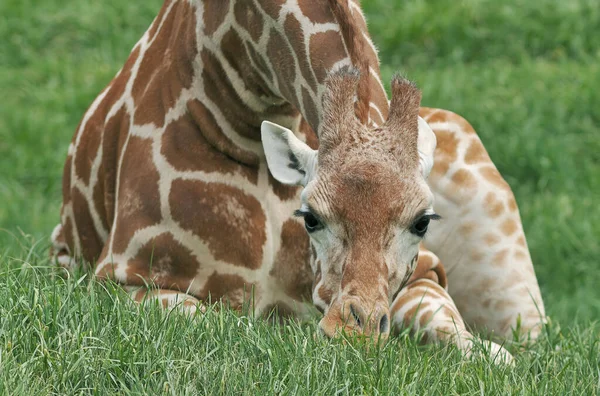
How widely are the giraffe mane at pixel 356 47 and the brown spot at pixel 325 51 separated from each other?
30 millimetres

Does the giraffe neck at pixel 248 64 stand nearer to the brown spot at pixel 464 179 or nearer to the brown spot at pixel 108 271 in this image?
the brown spot at pixel 108 271

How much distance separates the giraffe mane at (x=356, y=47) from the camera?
403 cm

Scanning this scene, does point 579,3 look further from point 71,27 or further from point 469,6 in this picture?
point 71,27

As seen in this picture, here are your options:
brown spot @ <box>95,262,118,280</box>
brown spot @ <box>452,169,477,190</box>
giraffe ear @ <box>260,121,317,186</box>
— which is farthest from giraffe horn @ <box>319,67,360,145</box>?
brown spot @ <box>452,169,477,190</box>

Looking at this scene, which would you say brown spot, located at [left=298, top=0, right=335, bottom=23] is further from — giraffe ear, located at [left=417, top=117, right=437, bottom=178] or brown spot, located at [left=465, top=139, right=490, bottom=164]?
brown spot, located at [left=465, top=139, right=490, bottom=164]

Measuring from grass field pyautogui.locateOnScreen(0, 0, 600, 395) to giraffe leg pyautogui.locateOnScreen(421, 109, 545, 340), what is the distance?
0.84 ft

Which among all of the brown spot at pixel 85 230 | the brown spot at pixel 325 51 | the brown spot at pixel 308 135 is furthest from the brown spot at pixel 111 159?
the brown spot at pixel 325 51

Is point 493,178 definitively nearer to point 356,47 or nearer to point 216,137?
point 216,137

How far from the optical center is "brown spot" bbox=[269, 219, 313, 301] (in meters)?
4.76

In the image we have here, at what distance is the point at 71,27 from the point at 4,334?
8483 millimetres

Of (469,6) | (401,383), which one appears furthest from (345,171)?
(469,6)

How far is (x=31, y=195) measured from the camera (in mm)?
9367

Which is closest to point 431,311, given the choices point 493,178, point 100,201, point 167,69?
point 493,178

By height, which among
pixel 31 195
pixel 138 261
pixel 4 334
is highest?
pixel 4 334
